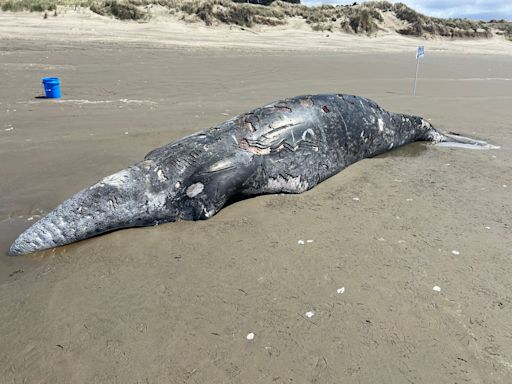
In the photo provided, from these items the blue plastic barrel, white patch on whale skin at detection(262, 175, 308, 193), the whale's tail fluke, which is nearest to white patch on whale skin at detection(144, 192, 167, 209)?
the whale's tail fluke

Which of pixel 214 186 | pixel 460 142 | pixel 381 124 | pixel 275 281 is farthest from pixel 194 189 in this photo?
pixel 460 142

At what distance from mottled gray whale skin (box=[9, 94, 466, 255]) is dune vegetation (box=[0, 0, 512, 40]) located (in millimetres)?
19232

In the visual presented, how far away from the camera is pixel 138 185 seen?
3514mm

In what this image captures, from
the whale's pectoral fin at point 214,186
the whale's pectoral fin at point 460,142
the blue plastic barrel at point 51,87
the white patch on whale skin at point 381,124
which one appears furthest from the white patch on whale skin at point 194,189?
the blue plastic barrel at point 51,87

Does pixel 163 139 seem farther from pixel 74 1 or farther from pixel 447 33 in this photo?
pixel 447 33

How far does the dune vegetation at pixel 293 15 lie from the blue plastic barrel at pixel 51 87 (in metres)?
14.2

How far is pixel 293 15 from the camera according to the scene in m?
27.5

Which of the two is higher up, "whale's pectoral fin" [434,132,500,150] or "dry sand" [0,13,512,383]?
"whale's pectoral fin" [434,132,500,150]

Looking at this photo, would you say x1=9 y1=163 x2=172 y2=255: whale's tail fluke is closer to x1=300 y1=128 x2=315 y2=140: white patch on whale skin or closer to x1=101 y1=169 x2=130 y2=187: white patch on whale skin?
x1=101 y1=169 x2=130 y2=187: white patch on whale skin

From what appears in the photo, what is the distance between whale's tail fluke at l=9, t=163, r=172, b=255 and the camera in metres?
3.20

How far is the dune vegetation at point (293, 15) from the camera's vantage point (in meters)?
20.8

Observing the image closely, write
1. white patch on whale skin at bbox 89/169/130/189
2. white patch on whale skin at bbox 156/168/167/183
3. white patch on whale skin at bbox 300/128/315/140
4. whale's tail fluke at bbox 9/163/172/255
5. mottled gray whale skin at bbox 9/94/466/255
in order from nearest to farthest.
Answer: whale's tail fluke at bbox 9/163/172/255, mottled gray whale skin at bbox 9/94/466/255, white patch on whale skin at bbox 89/169/130/189, white patch on whale skin at bbox 156/168/167/183, white patch on whale skin at bbox 300/128/315/140

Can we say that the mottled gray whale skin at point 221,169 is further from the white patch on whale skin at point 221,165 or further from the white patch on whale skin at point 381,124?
the white patch on whale skin at point 381,124

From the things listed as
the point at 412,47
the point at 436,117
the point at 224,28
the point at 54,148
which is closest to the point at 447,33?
Answer: the point at 412,47
